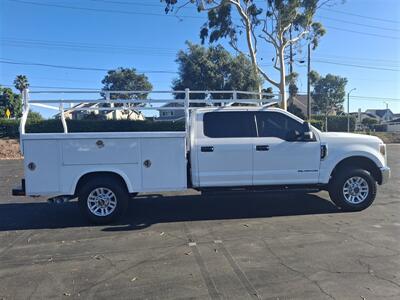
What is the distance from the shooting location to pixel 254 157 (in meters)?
7.21

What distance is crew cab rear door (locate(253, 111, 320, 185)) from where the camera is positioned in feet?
23.8

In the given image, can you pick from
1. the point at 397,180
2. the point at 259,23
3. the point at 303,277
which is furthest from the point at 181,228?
the point at 259,23

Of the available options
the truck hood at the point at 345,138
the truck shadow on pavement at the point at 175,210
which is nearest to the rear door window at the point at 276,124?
the truck hood at the point at 345,138

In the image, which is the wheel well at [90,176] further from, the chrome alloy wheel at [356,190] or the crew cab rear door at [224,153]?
the chrome alloy wheel at [356,190]

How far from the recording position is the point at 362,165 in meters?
7.71

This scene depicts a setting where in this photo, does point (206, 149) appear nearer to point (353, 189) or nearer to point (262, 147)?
point (262, 147)

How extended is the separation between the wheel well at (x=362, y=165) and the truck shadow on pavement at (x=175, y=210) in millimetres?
880

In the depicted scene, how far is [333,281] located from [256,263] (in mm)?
955

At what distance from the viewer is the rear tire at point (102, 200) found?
6.76 m

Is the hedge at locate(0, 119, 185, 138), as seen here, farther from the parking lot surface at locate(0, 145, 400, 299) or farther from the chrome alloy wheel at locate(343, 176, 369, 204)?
the chrome alloy wheel at locate(343, 176, 369, 204)

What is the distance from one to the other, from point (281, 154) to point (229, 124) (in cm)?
113

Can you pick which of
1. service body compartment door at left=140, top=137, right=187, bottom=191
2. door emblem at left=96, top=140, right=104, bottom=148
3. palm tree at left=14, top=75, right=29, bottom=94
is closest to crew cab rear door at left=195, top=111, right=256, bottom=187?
service body compartment door at left=140, top=137, right=187, bottom=191

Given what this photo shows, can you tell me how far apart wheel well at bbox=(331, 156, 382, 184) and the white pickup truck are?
0.02m

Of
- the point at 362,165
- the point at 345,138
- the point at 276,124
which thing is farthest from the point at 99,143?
the point at 362,165
